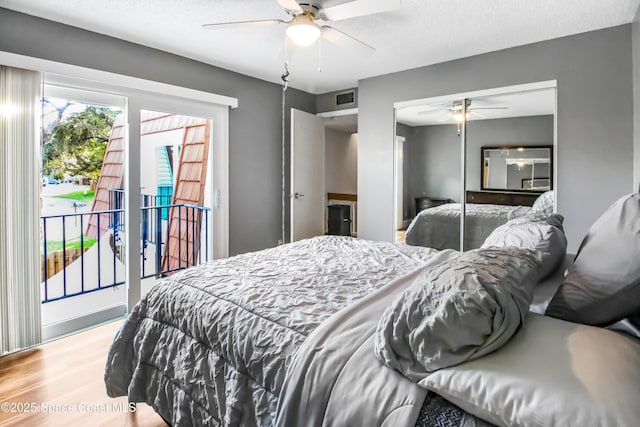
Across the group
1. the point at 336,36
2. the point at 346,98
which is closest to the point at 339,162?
the point at 346,98

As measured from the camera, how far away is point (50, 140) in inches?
117

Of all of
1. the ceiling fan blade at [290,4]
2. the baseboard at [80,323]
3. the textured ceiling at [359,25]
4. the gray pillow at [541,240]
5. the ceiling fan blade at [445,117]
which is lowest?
the baseboard at [80,323]

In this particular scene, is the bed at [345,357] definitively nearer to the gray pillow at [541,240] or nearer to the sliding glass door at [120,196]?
the gray pillow at [541,240]

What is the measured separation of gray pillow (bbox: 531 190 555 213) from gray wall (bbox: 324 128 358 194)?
2950 mm

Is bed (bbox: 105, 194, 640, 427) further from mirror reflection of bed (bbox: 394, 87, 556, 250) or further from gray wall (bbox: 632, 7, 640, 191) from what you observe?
mirror reflection of bed (bbox: 394, 87, 556, 250)

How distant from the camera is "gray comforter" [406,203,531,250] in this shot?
3.55m

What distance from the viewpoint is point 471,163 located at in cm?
369

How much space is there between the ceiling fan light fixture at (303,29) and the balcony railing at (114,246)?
2251 mm

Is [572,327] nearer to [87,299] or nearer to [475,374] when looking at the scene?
[475,374]

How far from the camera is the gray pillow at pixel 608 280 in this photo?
1018mm

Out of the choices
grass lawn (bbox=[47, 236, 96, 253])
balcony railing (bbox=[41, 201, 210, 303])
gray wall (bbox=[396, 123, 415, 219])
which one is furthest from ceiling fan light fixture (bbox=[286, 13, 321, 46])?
grass lawn (bbox=[47, 236, 96, 253])

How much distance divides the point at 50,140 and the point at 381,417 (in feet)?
10.9

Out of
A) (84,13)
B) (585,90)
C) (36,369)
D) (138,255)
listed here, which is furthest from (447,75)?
(36,369)

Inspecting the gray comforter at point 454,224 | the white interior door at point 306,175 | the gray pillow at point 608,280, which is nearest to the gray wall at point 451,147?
the gray comforter at point 454,224
